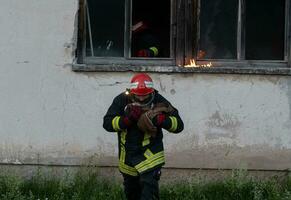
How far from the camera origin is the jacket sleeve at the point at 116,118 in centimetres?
627

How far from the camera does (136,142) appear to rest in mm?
6344

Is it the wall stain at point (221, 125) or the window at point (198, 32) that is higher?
the window at point (198, 32)

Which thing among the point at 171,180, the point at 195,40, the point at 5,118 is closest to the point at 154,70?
the point at 195,40

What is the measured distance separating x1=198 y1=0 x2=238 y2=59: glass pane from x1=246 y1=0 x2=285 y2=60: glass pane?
0.16 m

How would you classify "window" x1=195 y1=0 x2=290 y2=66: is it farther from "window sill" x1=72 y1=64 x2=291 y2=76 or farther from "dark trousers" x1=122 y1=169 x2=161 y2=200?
"dark trousers" x1=122 y1=169 x2=161 y2=200

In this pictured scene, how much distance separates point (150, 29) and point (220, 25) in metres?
0.82

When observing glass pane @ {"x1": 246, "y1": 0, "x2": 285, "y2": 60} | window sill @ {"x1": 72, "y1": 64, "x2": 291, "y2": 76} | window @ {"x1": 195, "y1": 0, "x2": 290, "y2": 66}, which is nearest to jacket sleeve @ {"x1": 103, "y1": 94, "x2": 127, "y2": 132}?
window sill @ {"x1": 72, "y1": 64, "x2": 291, "y2": 76}

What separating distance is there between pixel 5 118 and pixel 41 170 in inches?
28.5

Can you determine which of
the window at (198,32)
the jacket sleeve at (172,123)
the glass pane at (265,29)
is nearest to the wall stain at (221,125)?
the window at (198,32)

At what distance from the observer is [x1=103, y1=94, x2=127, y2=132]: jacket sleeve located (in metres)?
6.27

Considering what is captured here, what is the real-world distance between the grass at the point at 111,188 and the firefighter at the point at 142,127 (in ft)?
3.62

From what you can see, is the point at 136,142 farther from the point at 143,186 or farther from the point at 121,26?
the point at 121,26

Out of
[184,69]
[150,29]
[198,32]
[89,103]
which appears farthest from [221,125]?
[89,103]

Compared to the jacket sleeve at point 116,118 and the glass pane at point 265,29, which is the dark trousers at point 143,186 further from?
the glass pane at point 265,29
